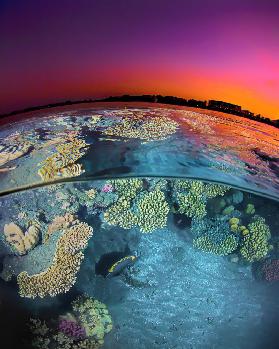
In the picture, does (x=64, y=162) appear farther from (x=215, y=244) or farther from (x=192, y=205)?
(x=215, y=244)

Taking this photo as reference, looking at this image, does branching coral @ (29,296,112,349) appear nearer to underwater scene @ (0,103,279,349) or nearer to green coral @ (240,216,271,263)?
underwater scene @ (0,103,279,349)

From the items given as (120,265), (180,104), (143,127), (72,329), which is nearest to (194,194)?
(143,127)

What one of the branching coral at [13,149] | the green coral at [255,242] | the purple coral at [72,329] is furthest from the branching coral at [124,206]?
the green coral at [255,242]

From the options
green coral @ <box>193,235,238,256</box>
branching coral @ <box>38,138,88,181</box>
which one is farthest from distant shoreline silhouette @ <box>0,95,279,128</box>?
green coral @ <box>193,235,238,256</box>

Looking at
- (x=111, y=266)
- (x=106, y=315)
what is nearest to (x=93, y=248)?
(x=111, y=266)

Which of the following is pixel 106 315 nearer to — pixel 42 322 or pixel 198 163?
pixel 42 322
